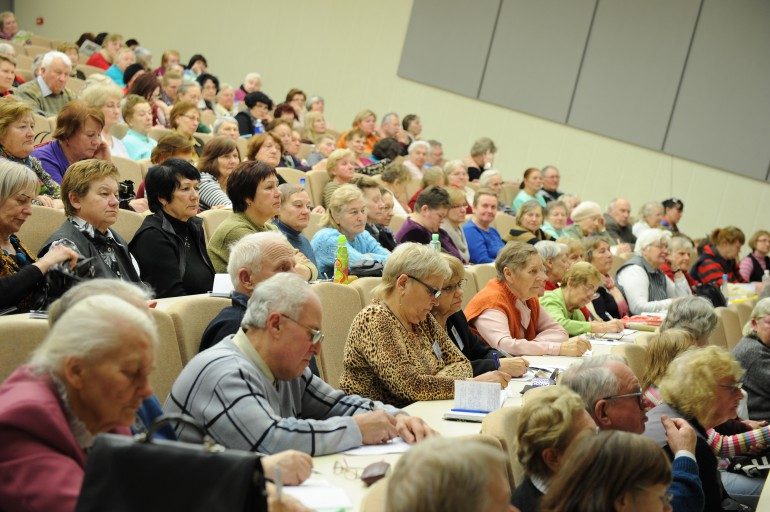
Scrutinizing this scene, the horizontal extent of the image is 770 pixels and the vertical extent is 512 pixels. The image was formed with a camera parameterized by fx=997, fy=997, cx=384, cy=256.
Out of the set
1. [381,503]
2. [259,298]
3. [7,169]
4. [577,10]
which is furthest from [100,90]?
[577,10]

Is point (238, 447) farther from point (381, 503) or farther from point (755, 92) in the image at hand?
point (755, 92)

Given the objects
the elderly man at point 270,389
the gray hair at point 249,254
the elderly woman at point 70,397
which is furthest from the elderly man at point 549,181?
the elderly woman at point 70,397

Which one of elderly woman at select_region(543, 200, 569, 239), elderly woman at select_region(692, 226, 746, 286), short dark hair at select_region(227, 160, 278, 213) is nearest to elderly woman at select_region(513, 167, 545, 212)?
elderly woman at select_region(543, 200, 569, 239)

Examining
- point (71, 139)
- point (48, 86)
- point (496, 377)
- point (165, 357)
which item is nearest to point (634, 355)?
point (496, 377)

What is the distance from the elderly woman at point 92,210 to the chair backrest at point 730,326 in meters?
3.78

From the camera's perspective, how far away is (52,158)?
480cm

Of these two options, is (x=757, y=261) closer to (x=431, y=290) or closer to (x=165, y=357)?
(x=431, y=290)

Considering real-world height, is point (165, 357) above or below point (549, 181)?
below

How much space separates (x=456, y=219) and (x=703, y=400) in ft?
11.7

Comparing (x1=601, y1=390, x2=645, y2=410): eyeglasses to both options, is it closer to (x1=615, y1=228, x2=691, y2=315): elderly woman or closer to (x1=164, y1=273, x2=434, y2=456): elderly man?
(x1=164, y1=273, x2=434, y2=456): elderly man

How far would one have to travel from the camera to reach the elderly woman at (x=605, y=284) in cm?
672

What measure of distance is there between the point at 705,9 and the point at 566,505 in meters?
10.2

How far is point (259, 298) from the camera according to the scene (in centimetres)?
280

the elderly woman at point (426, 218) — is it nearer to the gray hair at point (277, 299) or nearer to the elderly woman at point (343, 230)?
the elderly woman at point (343, 230)
